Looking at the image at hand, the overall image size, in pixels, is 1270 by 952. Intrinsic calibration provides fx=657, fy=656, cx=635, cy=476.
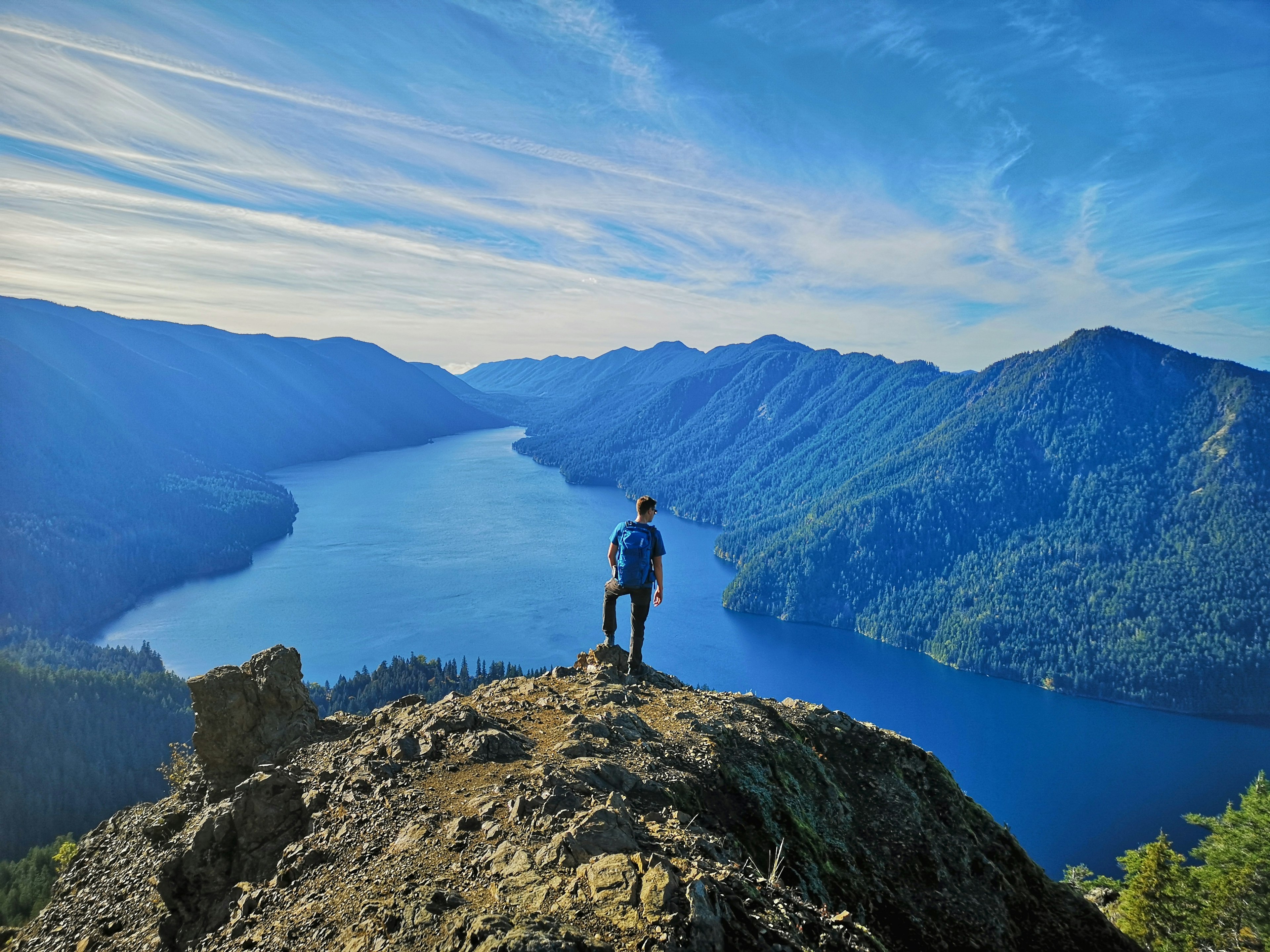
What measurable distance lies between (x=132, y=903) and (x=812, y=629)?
14729 cm

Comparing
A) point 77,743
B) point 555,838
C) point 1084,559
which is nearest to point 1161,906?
point 555,838

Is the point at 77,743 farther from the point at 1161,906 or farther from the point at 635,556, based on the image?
the point at 1161,906

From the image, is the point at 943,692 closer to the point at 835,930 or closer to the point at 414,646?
the point at 414,646

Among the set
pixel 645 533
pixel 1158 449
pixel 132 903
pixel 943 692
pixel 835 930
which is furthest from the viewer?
pixel 1158 449

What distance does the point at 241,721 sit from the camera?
1127cm

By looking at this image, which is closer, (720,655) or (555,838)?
(555,838)

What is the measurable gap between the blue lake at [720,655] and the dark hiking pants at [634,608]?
74.8 metres

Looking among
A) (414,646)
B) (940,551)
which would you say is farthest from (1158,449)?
(414,646)

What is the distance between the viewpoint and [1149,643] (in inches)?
4678

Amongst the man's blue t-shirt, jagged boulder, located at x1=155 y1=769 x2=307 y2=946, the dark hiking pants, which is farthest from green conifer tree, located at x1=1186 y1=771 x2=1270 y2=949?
jagged boulder, located at x1=155 y1=769 x2=307 y2=946

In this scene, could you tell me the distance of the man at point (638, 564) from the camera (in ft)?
38.2

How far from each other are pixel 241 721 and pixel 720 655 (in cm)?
10862

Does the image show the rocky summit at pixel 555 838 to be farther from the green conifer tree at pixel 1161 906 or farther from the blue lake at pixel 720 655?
the blue lake at pixel 720 655

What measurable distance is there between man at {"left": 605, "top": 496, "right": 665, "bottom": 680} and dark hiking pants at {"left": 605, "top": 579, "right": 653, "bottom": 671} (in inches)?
0.4
